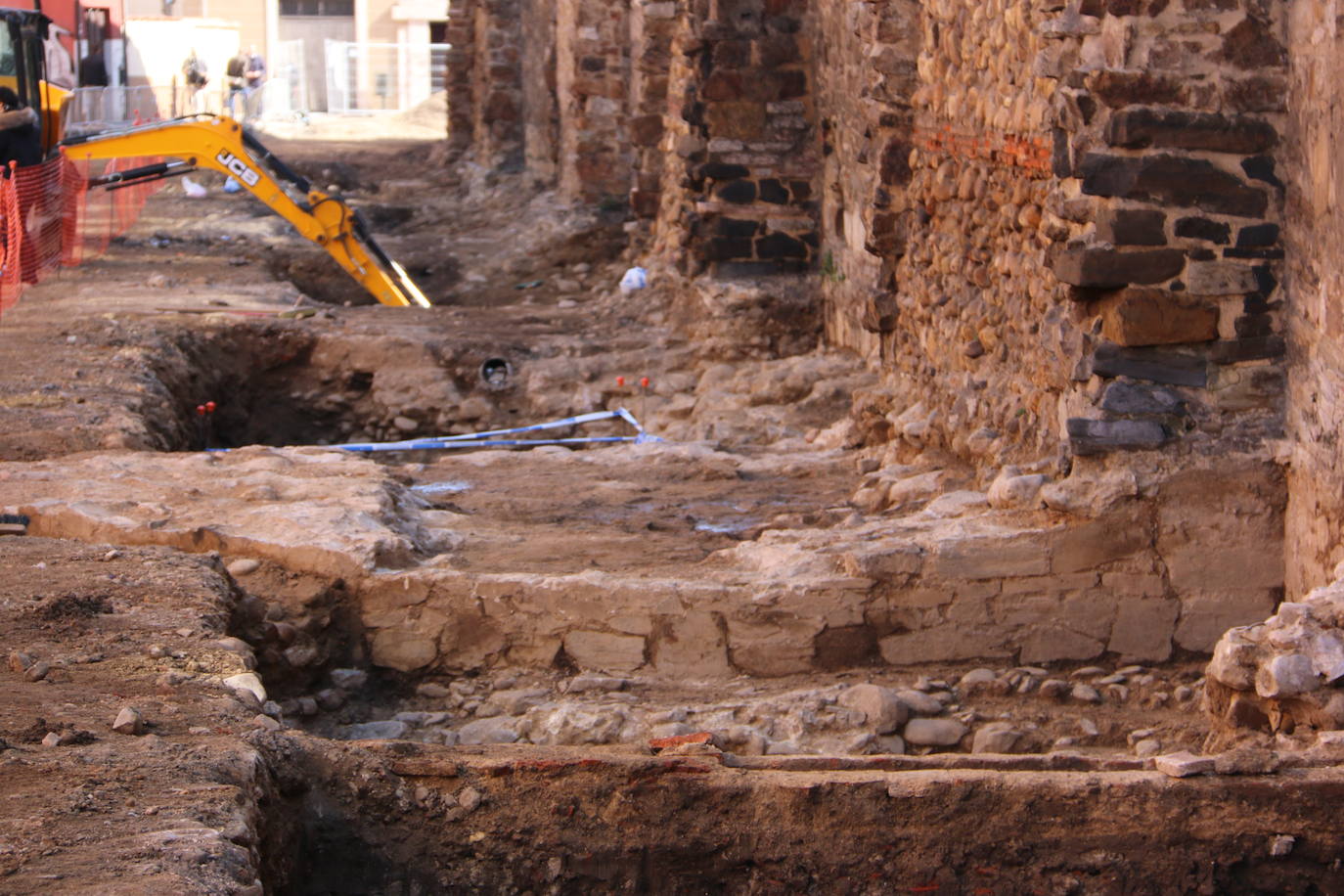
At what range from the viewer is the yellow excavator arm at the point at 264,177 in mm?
12500

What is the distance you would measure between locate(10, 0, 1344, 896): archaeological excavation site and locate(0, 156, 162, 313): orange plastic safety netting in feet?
6.18

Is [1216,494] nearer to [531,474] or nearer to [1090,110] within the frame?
[1090,110]

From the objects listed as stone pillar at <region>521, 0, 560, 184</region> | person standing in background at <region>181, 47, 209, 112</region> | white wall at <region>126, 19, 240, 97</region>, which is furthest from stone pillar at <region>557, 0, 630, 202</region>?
white wall at <region>126, 19, 240, 97</region>

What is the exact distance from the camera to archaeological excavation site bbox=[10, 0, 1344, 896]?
3.54 meters

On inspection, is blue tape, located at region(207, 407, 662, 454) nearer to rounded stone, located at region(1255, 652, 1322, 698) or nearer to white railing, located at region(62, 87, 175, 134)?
rounded stone, located at region(1255, 652, 1322, 698)

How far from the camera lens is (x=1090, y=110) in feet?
16.3

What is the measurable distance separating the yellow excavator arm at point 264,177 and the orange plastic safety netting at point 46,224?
522 millimetres

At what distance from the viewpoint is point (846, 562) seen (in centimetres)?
521

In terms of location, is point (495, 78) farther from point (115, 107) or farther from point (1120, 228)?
point (1120, 228)

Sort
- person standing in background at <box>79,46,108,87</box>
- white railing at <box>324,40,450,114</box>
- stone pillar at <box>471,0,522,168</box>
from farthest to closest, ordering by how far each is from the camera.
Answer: white railing at <box>324,40,450,114</box> < person standing in background at <box>79,46,108,87</box> < stone pillar at <box>471,0,522,168</box>

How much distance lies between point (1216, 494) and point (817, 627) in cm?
137

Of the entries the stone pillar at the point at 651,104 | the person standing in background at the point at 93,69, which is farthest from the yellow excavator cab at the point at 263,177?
the person standing in background at the point at 93,69

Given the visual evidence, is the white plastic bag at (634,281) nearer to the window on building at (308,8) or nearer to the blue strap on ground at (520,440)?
the blue strap on ground at (520,440)

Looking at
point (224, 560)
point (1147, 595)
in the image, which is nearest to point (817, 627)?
point (1147, 595)
